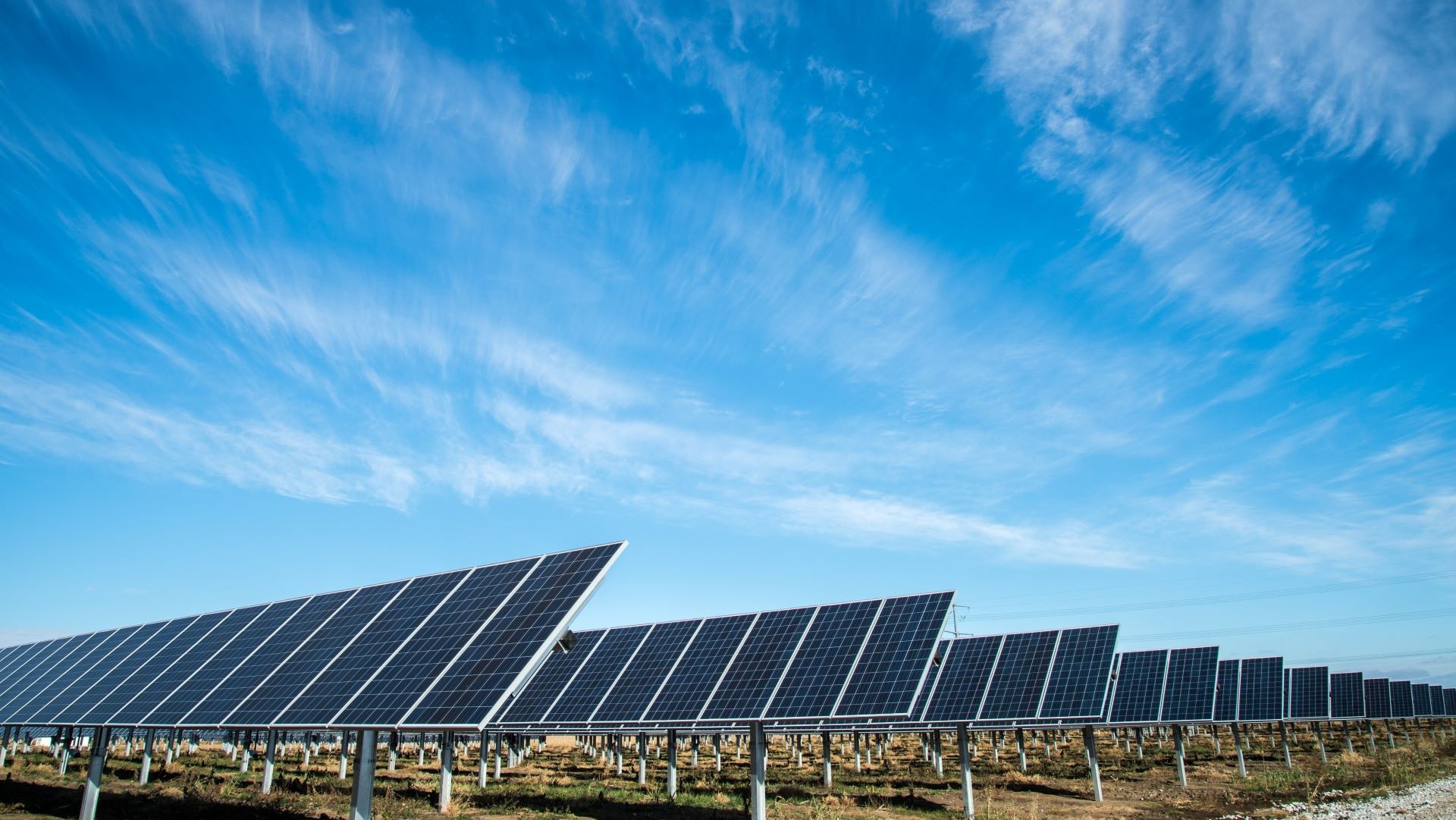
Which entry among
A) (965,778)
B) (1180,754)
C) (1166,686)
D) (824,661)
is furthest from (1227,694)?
(824,661)

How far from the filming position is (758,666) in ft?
84.0

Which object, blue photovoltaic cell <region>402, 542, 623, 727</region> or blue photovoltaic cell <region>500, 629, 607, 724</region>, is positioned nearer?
blue photovoltaic cell <region>402, 542, 623, 727</region>

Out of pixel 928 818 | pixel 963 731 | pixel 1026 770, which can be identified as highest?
pixel 963 731

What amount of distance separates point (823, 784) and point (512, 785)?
15066 millimetres

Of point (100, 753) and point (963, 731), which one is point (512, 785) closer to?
point (100, 753)

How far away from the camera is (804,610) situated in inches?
1144

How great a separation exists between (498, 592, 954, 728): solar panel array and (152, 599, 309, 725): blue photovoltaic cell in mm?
10234

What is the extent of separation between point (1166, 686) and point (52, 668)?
52.9 meters

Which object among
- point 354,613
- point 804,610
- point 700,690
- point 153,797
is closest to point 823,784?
point 804,610

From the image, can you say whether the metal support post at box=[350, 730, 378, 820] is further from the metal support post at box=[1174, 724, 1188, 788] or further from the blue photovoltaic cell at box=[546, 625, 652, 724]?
the metal support post at box=[1174, 724, 1188, 788]

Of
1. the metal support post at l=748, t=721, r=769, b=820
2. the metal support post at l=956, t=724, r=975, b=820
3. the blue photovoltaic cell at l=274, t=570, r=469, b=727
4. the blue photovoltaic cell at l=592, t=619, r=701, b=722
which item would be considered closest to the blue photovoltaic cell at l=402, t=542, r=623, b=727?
the blue photovoltaic cell at l=274, t=570, r=469, b=727

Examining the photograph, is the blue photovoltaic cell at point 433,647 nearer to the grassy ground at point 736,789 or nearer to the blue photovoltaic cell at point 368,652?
the blue photovoltaic cell at point 368,652

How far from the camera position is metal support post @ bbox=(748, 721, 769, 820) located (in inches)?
817

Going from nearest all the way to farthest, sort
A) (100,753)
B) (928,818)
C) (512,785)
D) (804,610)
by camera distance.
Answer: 1. (100,753)
2. (928,818)
3. (804,610)
4. (512,785)
